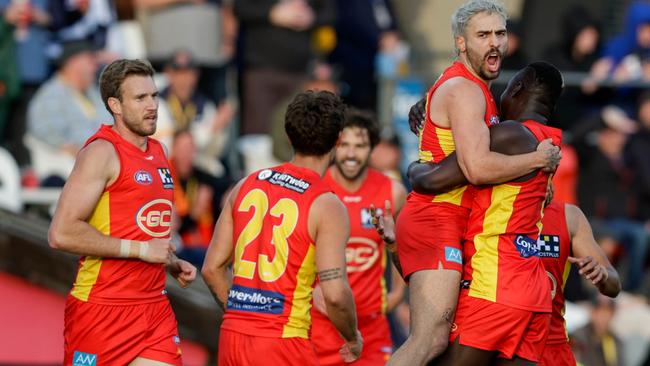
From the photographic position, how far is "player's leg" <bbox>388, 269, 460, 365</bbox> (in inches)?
303

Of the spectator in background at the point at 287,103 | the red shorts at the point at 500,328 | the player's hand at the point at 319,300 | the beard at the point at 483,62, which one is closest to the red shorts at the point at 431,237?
the red shorts at the point at 500,328

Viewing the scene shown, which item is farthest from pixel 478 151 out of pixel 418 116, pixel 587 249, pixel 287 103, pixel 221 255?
pixel 287 103

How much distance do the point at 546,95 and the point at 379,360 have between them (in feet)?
8.93

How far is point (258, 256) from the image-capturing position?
25.4 ft

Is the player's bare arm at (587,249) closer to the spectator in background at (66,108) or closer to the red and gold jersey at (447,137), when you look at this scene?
the red and gold jersey at (447,137)

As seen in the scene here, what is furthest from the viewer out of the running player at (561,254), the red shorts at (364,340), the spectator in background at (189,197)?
the spectator in background at (189,197)

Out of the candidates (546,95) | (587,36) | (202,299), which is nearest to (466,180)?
(546,95)

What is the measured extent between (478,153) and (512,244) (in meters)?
0.60

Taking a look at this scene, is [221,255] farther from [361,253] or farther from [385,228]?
[361,253]

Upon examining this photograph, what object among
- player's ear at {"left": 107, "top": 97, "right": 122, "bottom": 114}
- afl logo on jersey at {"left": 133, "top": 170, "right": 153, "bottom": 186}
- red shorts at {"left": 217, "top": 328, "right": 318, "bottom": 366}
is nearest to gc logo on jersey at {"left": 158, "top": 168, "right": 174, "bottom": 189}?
afl logo on jersey at {"left": 133, "top": 170, "right": 153, "bottom": 186}

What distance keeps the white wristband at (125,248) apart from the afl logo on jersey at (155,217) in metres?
0.16

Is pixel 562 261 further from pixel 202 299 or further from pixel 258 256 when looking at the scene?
pixel 202 299

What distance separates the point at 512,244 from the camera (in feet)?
25.2

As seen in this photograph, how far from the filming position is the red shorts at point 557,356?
27.7 feet
